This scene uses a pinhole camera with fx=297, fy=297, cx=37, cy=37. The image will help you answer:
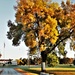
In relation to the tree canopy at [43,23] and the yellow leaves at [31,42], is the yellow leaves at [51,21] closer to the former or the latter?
the tree canopy at [43,23]

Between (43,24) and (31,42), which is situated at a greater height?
(43,24)

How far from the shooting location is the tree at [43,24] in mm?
50500

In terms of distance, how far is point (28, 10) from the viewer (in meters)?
51.2

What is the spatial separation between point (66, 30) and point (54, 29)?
15.1 ft

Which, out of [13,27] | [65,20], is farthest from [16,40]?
[65,20]

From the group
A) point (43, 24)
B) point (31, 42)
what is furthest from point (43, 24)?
A: point (31, 42)

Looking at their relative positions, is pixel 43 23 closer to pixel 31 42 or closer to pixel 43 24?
pixel 43 24

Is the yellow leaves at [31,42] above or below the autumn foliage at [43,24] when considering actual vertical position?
below

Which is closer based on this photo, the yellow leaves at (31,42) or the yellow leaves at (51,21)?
the yellow leaves at (31,42)

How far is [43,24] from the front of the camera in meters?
50.8

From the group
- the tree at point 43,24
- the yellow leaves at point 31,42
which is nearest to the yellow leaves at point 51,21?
the tree at point 43,24

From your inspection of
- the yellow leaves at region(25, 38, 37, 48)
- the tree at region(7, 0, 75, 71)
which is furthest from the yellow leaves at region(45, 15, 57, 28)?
the yellow leaves at region(25, 38, 37, 48)

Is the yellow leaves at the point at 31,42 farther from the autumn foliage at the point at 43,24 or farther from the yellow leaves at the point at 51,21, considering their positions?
the yellow leaves at the point at 51,21

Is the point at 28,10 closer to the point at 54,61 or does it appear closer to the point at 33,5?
the point at 33,5
